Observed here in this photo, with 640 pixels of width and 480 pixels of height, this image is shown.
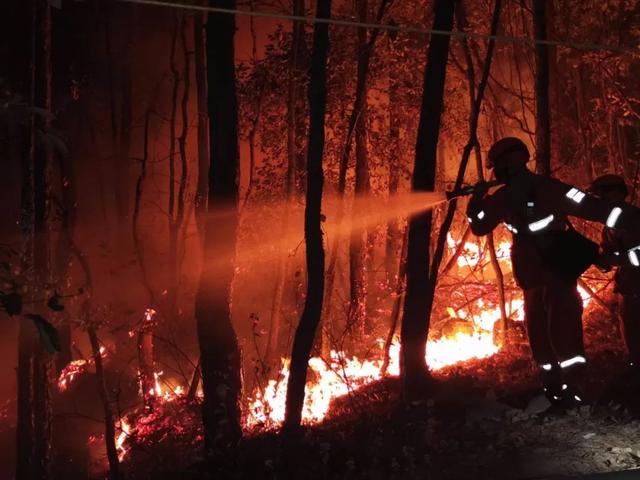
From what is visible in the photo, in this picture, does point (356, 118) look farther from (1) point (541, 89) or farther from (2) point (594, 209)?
(2) point (594, 209)

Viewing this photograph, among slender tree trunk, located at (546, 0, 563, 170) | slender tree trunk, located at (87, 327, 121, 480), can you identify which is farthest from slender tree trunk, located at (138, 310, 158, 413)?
slender tree trunk, located at (546, 0, 563, 170)

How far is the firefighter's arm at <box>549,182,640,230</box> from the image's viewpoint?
4.85m

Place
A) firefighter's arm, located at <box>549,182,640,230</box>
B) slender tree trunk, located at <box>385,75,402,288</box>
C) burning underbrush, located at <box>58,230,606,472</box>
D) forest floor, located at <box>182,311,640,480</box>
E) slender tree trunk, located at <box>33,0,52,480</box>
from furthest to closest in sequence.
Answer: slender tree trunk, located at <box>385,75,402,288</box>, slender tree trunk, located at <box>33,0,52,480</box>, burning underbrush, located at <box>58,230,606,472</box>, firefighter's arm, located at <box>549,182,640,230</box>, forest floor, located at <box>182,311,640,480</box>

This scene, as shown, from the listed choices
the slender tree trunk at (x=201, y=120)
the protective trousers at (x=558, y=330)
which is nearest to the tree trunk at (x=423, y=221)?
the protective trousers at (x=558, y=330)

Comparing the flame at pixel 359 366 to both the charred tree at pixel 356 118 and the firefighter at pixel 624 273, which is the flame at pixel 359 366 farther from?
the firefighter at pixel 624 273

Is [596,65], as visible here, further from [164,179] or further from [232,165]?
[164,179]

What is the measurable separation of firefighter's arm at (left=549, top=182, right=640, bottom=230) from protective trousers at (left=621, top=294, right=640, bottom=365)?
971mm

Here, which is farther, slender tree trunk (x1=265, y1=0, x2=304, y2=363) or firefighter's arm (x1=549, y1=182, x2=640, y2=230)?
slender tree trunk (x1=265, y1=0, x2=304, y2=363)

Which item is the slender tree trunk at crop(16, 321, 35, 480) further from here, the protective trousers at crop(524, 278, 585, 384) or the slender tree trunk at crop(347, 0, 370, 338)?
the protective trousers at crop(524, 278, 585, 384)

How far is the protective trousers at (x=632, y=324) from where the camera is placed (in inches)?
217

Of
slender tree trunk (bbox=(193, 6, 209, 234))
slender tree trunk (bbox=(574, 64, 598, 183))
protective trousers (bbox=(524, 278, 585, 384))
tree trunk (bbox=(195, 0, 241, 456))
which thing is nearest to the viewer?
protective trousers (bbox=(524, 278, 585, 384))

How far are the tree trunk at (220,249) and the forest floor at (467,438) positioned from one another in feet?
1.65

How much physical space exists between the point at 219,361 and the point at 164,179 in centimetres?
1179

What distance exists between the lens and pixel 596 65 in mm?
8625
